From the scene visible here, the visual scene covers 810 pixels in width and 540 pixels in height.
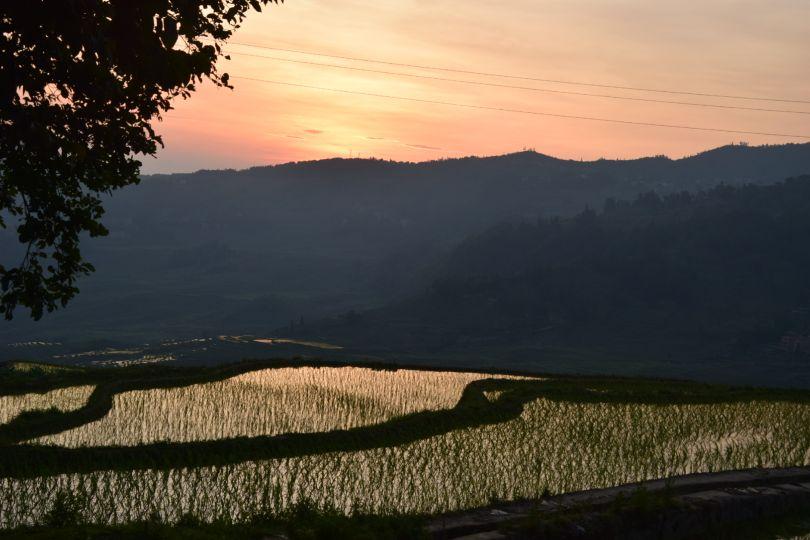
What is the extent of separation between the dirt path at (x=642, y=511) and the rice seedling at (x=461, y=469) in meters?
1.63

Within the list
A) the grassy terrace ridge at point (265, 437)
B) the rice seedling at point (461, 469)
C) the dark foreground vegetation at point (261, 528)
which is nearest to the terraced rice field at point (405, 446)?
the rice seedling at point (461, 469)

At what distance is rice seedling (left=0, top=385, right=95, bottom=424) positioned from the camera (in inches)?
1166

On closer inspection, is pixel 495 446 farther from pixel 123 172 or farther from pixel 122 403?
pixel 122 403

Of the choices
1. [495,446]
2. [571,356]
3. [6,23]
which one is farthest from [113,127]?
[571,356]

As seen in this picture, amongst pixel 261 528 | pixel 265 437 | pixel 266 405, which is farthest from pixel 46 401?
pixel 261 528

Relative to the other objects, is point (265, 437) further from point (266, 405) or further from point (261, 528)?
point (261, 528)

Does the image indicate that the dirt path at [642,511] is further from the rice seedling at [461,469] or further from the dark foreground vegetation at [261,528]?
the rice seedling at [461,469]

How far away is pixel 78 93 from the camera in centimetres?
1959

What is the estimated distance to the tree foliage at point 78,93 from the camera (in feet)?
54.0

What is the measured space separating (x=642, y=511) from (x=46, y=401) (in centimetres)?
2328

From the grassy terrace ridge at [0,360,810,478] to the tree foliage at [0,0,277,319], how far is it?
3378mm

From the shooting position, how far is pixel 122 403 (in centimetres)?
3150

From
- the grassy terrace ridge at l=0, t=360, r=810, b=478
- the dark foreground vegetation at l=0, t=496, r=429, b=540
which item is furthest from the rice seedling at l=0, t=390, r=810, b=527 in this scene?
the dark foreground vegetation at l=0, t=496, r=429, b=540

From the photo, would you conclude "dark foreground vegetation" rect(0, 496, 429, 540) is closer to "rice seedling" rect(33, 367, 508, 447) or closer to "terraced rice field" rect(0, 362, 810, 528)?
"terraced rice field" rect(0, 362, 810, 528)
